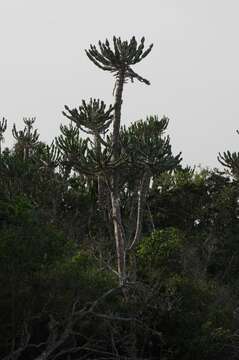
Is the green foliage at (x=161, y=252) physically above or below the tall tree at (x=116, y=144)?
below

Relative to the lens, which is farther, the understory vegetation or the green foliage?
the green foliage

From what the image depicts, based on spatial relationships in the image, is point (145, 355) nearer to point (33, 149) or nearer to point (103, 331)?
point (103, 331)

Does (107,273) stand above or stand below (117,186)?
below

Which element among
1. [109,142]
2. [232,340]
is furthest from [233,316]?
[109,142]

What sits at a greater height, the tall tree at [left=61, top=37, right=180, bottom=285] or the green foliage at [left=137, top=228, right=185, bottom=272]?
the tall tree at [left=61, top=37, right=180, bottom=285]

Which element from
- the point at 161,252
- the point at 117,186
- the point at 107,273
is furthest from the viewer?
the point at 161,252

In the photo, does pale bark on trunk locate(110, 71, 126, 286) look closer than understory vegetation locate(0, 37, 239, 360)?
No

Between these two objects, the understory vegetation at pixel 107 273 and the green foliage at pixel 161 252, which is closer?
the understory vegetation at pixel 107 273

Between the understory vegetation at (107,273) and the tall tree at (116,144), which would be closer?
the understory vegetation at (107,273)

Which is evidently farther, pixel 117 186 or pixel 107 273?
pixel 117 186

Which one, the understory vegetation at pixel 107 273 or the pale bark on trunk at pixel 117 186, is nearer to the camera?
the understory vegetation at pixel 107 273

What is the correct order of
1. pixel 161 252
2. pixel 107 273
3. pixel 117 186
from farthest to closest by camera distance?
pixel 161 252, pixel 117 186, pixel 107 273

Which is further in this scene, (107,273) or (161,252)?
(161,252)

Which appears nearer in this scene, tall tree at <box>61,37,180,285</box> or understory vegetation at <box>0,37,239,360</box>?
understory vegetation at <box>0,37,239,360</box>
